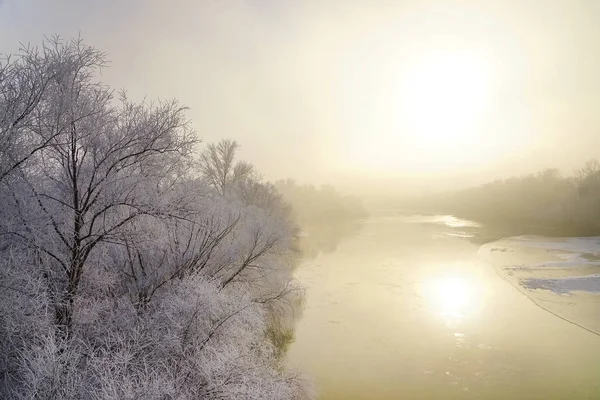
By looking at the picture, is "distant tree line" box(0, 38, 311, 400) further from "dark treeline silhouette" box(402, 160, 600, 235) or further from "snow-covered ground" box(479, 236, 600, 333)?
"dark treeline silhouette" box(402, 160, 600, 235)

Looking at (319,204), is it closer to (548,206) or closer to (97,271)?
(548,206)

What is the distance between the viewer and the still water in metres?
8.51

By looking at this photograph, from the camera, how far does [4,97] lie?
5887mm

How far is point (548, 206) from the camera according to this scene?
142 ft

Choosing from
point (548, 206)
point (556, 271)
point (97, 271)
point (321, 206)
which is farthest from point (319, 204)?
point (97, 271)

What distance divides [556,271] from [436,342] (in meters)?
13.0

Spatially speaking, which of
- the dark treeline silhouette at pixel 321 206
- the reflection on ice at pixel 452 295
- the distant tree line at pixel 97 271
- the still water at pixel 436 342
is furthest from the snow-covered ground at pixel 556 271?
the dark treeline silhouette at pixel 321 206

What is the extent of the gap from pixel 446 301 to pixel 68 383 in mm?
13949

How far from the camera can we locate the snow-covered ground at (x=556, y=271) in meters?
13.7

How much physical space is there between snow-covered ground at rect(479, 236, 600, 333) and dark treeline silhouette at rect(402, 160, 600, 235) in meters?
7.31

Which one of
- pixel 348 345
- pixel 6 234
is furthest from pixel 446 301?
pixel 6 234

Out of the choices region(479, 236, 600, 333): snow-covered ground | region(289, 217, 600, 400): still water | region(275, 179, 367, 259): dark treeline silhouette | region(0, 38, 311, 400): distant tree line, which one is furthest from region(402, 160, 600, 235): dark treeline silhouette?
region(0, 38, 311, 400): distant tree line

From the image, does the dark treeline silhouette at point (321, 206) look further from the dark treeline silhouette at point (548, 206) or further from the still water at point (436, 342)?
the still water at point (436, 342)

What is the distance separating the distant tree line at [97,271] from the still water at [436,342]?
216cm
